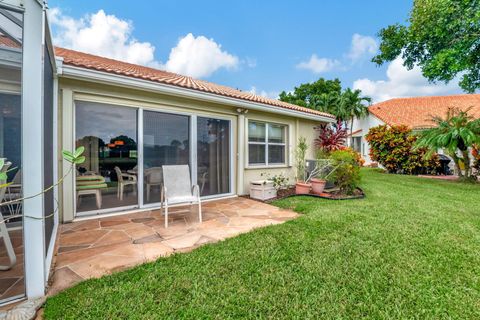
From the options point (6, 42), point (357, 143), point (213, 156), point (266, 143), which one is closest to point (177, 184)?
point (213, 156)

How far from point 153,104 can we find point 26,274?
4.39 meters

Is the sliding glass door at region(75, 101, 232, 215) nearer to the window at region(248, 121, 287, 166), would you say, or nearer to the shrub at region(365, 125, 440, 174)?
the window at region(248, 121, 287, 166)

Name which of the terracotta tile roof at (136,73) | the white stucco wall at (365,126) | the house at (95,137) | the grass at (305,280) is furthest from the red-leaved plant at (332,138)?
the white stucco wall at (365,126)

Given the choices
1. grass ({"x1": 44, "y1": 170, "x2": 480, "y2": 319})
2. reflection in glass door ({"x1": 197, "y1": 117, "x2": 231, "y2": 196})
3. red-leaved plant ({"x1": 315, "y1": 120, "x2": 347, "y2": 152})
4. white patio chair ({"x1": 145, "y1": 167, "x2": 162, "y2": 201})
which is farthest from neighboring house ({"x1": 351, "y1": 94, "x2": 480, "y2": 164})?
white patio chair ({"x1": 145, "y1": 167, "x2": 162, "y2": 201})

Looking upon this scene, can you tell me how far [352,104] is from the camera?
26.6 m

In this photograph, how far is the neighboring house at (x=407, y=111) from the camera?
2106 centimetres

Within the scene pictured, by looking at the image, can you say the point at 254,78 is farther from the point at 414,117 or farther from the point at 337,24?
the point at 414,117

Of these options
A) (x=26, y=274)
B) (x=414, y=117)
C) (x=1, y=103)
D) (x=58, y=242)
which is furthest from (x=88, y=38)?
(x=414, y=117)

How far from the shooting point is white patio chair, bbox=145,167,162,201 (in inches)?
231

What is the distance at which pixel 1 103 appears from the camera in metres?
3.49

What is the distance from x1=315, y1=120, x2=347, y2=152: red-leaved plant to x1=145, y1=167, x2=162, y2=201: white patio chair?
281 inches

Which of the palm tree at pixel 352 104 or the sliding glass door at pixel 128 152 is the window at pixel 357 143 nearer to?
the palm tree at pixel 352 104

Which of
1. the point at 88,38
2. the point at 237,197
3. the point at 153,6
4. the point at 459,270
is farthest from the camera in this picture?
the point at 88,38

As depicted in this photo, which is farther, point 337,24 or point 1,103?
point 337,24
